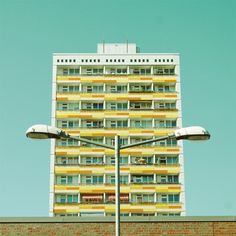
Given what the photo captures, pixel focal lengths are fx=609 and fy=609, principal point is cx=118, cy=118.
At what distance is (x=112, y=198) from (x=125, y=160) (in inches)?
237

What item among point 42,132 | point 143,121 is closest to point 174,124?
point 143,121

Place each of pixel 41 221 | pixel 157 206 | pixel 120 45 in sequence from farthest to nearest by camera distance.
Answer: pixel 120 45 < pixel 157 206 < pixel 41 221

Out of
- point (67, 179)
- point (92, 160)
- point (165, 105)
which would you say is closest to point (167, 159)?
point (165, 105)

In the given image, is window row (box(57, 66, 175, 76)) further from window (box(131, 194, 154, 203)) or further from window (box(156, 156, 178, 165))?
window (box(131, 194, 154, 203))

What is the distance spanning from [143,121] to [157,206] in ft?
41.9

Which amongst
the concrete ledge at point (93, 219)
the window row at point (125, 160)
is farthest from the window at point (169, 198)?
the concrete ledge at point (93, 219)

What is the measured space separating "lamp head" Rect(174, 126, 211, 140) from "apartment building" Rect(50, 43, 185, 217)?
65802mm

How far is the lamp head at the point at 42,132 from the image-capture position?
1499cm

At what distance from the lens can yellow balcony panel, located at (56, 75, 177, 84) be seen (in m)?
87.2

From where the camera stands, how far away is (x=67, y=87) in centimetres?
8794

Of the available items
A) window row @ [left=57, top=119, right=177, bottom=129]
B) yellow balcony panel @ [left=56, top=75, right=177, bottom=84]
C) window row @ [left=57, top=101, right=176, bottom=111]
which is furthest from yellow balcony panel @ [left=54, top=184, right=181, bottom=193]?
yellow balcony panel @ [left=56, top=75, right=177, bottom=84]

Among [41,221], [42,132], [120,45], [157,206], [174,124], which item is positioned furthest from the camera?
[120,45]

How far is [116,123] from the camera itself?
8631 cm

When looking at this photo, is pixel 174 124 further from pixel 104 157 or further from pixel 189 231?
pixel 189 231
